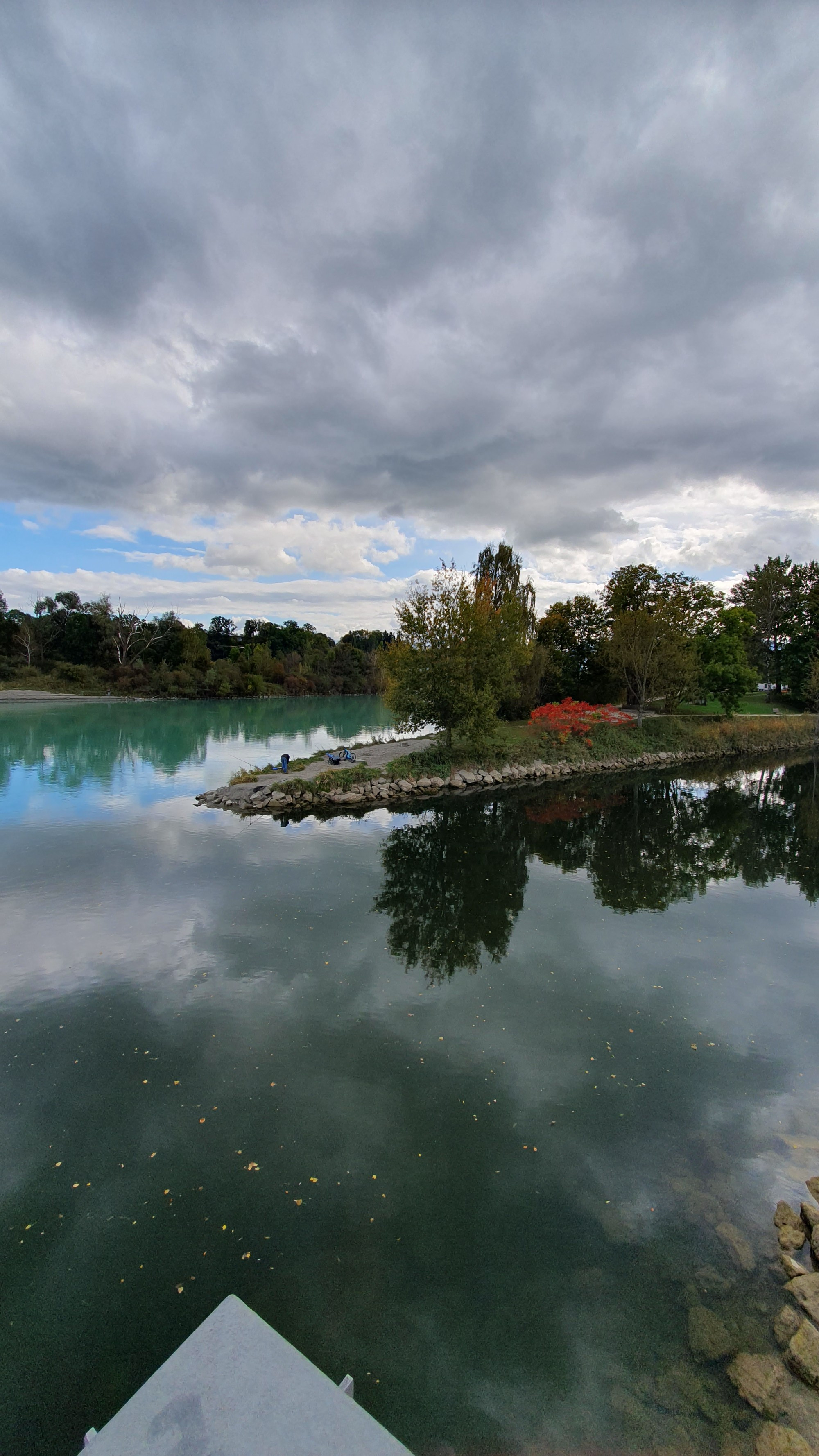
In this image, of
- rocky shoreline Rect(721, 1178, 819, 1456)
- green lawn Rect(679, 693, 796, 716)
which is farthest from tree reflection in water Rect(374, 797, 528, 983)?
green lawn Rect(679, 693, 796, 716)

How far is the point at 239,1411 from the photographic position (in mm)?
1952

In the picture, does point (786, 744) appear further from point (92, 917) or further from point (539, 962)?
point (92, 917)

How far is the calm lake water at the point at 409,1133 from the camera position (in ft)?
12.9

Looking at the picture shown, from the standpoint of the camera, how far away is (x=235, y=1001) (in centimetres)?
789

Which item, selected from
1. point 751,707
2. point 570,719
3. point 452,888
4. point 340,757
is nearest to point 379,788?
point 340,757

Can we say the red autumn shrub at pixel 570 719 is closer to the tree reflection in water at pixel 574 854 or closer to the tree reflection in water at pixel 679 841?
the tree reflection in water at pixel 679 841

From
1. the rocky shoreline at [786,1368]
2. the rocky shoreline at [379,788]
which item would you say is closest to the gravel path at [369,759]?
the rocky shoreline at [379,788]

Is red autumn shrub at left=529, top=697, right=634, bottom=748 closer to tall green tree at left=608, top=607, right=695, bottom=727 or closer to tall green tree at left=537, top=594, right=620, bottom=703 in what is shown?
tall green tree at left=608, top=607, right=695, bottom=727

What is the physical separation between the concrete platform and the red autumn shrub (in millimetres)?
27666

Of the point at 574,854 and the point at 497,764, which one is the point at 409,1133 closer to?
the point at 574,854

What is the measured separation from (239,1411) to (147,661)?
74828 millimetres

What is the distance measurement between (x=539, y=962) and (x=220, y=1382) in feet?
26.1

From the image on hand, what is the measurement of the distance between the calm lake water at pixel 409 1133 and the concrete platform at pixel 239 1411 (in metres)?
2.41

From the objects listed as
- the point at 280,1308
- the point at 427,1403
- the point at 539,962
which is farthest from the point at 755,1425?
the point at 539,962
